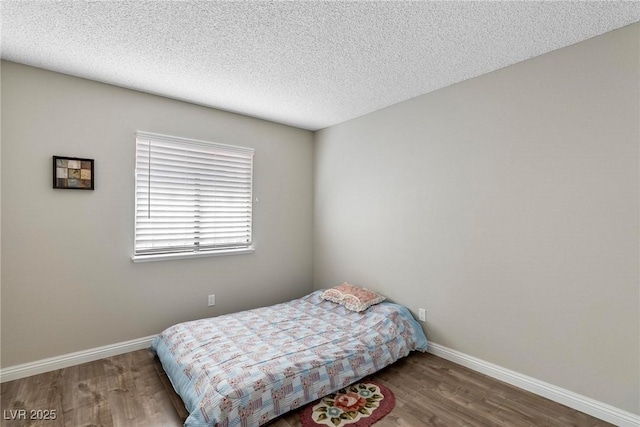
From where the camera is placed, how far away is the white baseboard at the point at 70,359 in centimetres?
243

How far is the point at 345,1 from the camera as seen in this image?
1746mm

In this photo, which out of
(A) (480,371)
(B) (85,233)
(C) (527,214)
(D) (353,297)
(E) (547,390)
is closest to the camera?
(E) (547,390)

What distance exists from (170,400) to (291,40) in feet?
8.61

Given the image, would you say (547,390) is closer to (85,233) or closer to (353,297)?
(353,297)

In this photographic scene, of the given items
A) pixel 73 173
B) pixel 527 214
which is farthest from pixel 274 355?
pixel 73 173

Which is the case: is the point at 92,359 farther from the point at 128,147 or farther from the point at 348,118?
the point at 348,118

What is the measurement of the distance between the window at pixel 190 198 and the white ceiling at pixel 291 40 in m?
0.62

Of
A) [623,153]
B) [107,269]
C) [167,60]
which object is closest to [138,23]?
[167,60]

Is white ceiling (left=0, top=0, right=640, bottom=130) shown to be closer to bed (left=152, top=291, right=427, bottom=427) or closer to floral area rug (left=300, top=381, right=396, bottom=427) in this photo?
bed (left=152, top=291, right=427, bottom=427)

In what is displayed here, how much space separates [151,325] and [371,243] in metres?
2.42

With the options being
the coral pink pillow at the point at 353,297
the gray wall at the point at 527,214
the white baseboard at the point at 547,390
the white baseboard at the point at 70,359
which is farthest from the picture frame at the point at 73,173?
the white baseboard at the point at 547,390

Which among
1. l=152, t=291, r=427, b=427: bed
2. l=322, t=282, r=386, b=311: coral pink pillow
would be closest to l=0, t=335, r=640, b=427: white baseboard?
l=152, t=291, r=427, b=427: bed

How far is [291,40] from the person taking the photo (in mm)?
2131

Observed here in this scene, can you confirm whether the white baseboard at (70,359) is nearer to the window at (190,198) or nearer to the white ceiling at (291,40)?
the window at (190,198)
